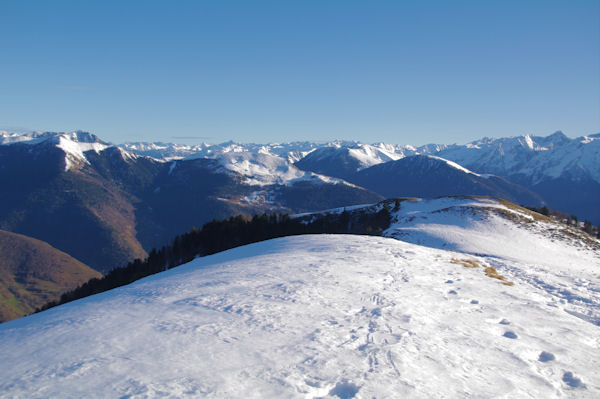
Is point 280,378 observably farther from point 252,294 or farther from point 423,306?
point 423,306

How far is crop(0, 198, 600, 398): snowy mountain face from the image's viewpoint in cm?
758

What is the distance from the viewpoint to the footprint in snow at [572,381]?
8538 mm

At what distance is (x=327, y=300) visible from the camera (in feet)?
43.3

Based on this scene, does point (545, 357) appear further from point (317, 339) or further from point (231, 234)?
point (231, 234)

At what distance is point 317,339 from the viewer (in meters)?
9.74

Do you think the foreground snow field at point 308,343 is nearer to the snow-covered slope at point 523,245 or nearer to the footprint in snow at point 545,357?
the footprint in snow at point 545,357

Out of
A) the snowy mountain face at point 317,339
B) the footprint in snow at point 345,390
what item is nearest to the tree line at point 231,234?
the snowy mountain face at point 317,339

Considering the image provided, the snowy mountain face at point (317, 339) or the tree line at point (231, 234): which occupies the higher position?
the snowy mountain face at point (317, 339)

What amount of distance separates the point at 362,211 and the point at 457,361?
2931 inches

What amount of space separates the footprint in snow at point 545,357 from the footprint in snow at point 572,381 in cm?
66

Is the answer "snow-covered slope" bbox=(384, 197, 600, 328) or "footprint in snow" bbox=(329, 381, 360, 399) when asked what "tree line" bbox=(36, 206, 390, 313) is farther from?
"footprint in snow" bbox=(329, 381, 360, 399)

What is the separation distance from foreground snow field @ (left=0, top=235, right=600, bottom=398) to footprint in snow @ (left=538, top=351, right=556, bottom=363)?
0.12ft

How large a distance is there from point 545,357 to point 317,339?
6971mm

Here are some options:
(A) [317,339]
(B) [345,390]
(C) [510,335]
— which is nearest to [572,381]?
(C) [510,335]
